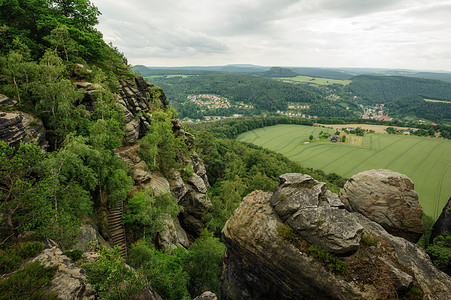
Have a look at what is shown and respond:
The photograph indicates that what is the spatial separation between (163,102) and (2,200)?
1436 inches

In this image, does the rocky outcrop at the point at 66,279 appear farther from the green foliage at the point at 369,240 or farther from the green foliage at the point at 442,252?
the green foliage at the point at 442,252

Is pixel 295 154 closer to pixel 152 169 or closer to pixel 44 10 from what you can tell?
pixel 152 169

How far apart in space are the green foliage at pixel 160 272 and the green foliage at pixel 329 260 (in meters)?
9.87

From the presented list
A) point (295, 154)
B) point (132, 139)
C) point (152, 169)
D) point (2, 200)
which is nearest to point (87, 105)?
point (132, 139)

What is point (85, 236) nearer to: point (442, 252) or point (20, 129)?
point (20, 129)

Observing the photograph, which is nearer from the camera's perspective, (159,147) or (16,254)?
(16,254)

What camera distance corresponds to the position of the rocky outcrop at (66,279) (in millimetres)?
8695

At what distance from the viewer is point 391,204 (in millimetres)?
14281

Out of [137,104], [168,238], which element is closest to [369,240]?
[168,238]

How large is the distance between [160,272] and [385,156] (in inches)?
4514

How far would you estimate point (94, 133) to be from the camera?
Result: 59.1 ft

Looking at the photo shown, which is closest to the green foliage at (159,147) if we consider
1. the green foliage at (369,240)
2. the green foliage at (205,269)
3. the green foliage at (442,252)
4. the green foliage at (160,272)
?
the green foliage at (160,272)

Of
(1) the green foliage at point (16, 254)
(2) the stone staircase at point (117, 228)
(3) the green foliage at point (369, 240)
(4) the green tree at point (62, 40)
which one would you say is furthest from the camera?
(4) the green tree at point (62, 40)

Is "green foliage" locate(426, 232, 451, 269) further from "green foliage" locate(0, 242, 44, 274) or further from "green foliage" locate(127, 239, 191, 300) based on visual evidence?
"green foliage" locate(0, 242, 44, 274)
